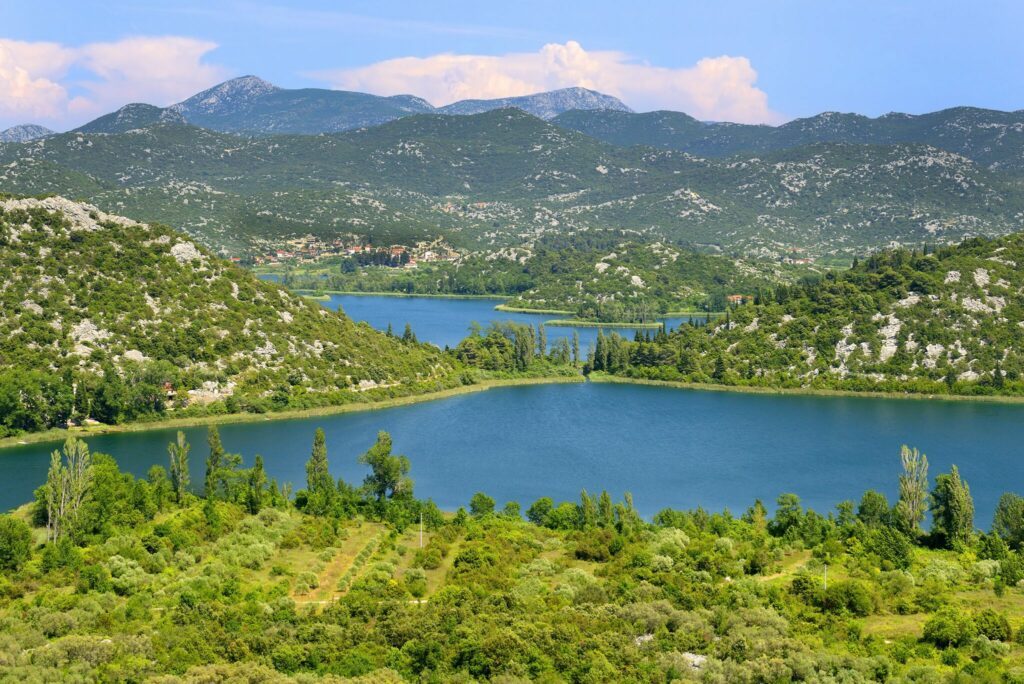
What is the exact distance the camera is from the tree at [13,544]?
51.9 meters

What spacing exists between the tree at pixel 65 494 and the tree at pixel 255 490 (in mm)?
9060

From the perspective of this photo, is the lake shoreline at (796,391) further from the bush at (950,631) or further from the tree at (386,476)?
the bush at (950,631)

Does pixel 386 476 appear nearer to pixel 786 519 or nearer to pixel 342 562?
pixel 342 562

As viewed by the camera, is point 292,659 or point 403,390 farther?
point 403,390

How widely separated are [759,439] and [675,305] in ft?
315

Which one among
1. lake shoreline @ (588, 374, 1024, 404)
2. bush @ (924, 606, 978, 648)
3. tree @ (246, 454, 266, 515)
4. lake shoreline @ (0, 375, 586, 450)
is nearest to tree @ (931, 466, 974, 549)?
bush @ (924, 606, 978, 648)

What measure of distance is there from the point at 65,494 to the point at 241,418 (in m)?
35.6

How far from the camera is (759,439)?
301 feet

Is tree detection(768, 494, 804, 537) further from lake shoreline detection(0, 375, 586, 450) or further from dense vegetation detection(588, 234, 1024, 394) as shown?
dense vegetation detection(588, 234, 1024, 394)

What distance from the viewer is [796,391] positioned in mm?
111750

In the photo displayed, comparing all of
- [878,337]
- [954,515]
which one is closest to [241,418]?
[954,515]

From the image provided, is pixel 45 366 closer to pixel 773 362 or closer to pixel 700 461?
pixel 700 461

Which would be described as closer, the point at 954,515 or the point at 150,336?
the point at 954,515

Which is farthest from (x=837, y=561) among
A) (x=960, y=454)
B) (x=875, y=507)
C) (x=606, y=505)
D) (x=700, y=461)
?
(x=960, y=454)
